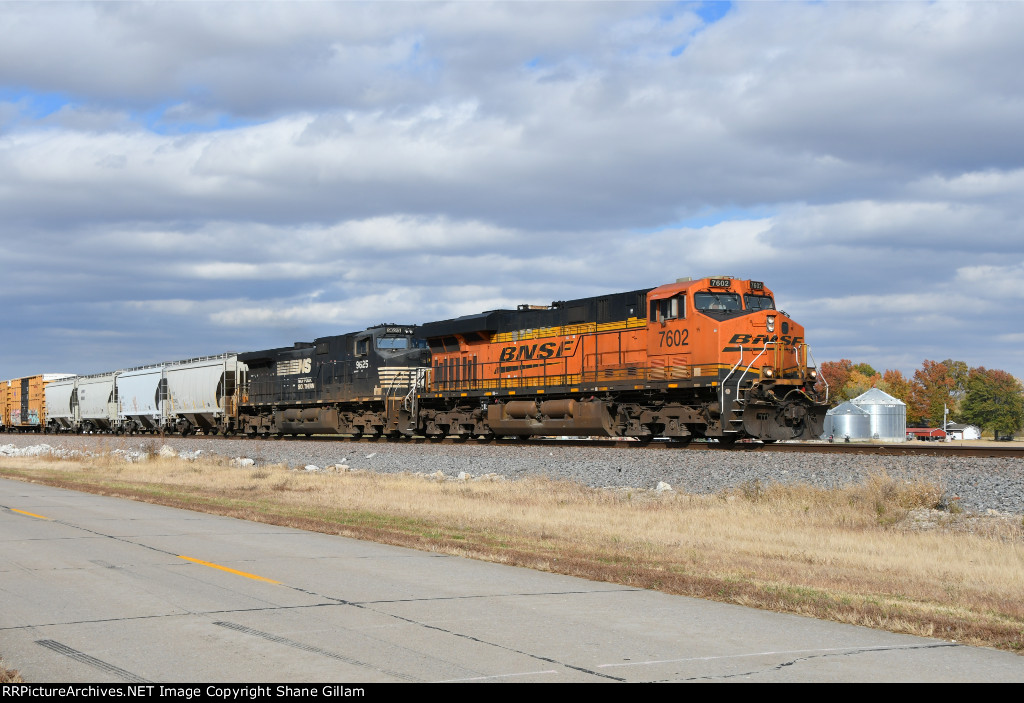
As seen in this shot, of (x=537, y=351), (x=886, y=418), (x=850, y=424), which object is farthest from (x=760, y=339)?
(x=886, y=418)

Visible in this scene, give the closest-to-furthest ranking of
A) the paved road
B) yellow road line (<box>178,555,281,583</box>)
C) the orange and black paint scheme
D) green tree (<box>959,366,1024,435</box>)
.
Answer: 1. the paved road
2. yellow road line (<box>178,555,281,583</box>)
3. the orange and black paint scheme
4. green tree (<box>959,366,1024,435</box>)

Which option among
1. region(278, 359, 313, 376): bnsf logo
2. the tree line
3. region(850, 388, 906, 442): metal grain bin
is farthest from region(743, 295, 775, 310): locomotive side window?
the tree line

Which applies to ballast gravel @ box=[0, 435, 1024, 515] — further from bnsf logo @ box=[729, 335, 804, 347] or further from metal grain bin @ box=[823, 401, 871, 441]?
metal grain bin @ box=[823, 401, 871, 441]

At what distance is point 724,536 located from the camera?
14.4 m

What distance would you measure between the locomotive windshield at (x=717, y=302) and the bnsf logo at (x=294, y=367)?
77.4 ft

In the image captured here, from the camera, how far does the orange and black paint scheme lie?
25156 millimetres

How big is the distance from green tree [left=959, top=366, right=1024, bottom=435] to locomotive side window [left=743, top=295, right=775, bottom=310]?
12867 centimetres

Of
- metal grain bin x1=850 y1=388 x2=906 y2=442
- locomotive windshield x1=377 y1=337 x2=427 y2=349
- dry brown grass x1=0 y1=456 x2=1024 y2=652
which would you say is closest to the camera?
dry brown grass x1=0 y1=456 x2=1024 y2=652

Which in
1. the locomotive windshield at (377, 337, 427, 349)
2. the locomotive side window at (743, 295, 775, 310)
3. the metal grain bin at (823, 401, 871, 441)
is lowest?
the metal grain bin at (823, 401, 871, 441)

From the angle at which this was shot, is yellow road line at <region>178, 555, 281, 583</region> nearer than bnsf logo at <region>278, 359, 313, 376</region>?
Yes

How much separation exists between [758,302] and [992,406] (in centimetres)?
12965

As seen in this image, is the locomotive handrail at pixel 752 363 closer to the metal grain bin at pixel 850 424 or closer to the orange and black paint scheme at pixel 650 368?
the orange and black paint scheme at pixel 650 368

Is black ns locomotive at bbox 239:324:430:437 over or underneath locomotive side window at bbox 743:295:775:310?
underneath

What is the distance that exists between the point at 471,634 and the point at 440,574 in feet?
9.68
